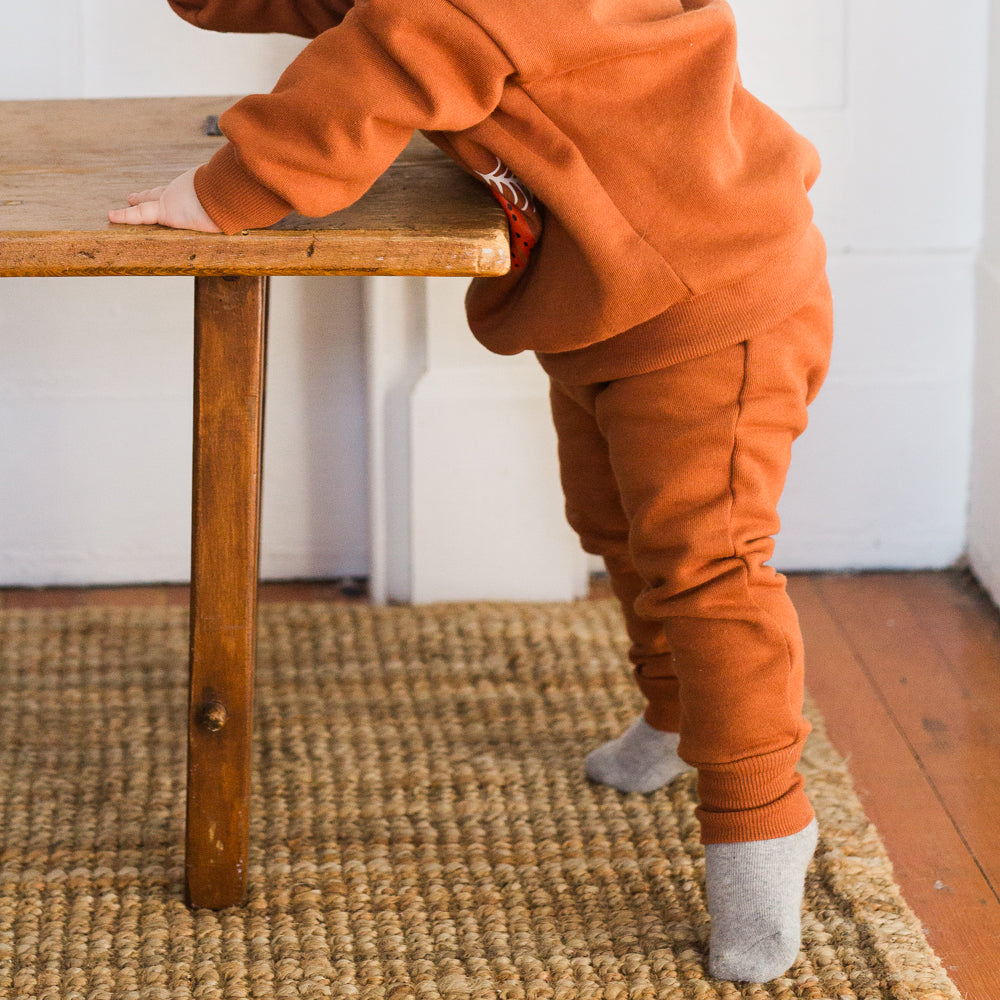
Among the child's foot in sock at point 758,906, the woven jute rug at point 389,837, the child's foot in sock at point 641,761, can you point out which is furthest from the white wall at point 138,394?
the child's foot in sock at point 758,906

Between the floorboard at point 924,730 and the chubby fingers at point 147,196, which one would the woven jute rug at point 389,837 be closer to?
the floorboard at point 924,730

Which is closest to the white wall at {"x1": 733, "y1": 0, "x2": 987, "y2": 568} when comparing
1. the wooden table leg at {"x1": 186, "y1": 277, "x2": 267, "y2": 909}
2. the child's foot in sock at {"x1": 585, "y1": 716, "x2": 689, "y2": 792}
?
the child's foot in sock at {"x1": 585, "y1": 716, "x2": 689, "y2": 792}

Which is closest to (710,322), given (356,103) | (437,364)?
(356,103)

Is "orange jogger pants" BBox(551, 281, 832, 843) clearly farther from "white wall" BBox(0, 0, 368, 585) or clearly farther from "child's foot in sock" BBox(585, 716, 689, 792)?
"white wall" BBox(0, 0, 368, 585)

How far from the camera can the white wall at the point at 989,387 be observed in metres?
1.41

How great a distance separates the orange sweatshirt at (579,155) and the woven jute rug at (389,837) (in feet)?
1.34

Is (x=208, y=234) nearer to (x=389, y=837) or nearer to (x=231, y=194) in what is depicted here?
(x=231, y=194)

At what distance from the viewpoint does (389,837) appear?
1.06 m

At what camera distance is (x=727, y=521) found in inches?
34.0

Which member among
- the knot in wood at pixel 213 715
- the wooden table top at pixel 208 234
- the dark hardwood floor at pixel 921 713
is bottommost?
the dark hardwood floor at pixel 921 713

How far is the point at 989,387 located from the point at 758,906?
0.81 metres

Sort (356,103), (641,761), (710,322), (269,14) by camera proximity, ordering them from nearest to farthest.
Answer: (356,103), (710,322), (269,14), (641,761)

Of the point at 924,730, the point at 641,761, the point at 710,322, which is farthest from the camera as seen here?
the point at 924,730

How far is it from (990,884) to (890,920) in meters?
0.12
